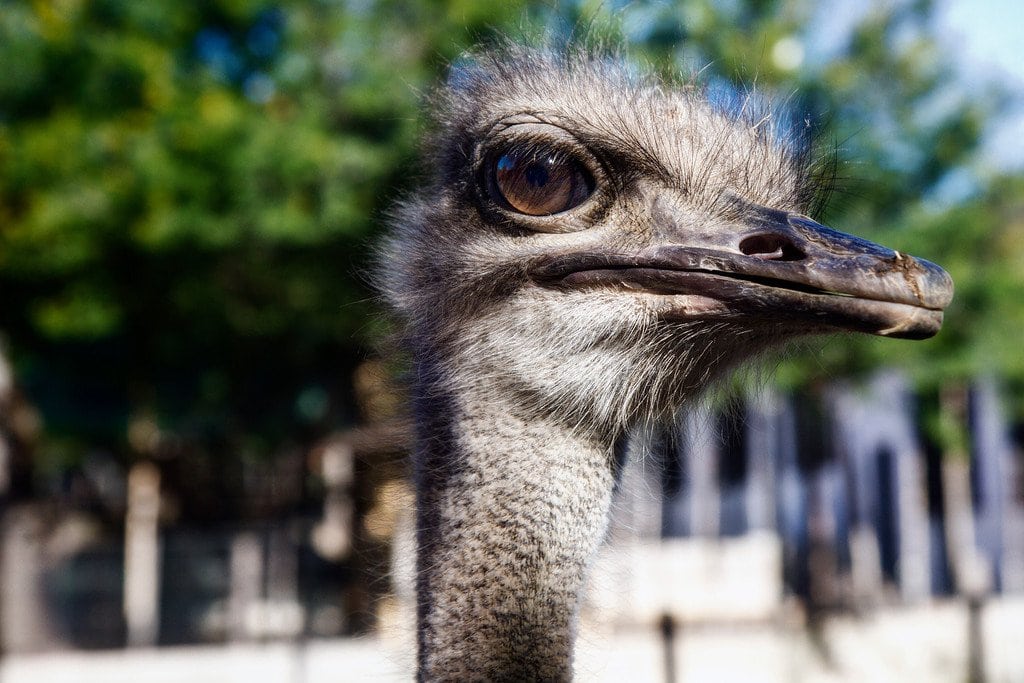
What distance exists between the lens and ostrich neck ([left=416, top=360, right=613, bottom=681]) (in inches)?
66.2

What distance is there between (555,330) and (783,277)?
1.25 feet

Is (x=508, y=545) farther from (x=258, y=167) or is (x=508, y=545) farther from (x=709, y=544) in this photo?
(x=709, y=544)

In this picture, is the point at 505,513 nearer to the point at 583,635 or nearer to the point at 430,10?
the point at 583,635

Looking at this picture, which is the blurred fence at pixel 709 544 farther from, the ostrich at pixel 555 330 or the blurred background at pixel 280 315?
the ostrich at pixel 555 330

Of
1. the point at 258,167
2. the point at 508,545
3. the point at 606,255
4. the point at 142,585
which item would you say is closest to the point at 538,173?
the point at 606,255

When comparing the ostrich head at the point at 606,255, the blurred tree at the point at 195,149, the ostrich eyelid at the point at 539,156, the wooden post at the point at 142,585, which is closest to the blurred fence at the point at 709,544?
the wooden post at the point at 142,585

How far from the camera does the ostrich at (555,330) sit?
1.67 m

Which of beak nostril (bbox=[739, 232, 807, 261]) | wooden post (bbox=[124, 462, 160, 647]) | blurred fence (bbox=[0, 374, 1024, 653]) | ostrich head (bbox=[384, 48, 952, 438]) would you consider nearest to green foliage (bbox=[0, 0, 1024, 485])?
blurred fence (bbox=[0, 374, 1024, 653])

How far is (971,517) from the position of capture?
13531mm

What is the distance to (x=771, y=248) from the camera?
158 centimetres

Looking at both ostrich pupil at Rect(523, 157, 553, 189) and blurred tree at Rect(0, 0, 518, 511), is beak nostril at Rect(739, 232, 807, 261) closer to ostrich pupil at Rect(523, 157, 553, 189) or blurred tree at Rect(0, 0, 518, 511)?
ostrich pupil at Rect(523, 157, 553, 189)

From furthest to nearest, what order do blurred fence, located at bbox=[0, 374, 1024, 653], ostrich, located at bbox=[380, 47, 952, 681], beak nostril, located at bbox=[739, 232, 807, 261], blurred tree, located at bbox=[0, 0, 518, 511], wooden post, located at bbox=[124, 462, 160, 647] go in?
wooden post, located at bbox=[124, 462, 160, 647], blurred fence, located at bbox=[0, 374, 1024, 653], blurred tree, located at bbox=[0, 0, 518, 511], ostrich, located at bbox=[380, 47, 952, 681], beak nostril, located at bbox=[739, 232, 807, 261]

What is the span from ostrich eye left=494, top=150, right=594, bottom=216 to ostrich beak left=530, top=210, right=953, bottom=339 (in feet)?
0.31

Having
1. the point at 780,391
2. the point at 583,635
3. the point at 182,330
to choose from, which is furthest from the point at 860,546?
the point at 583,635
